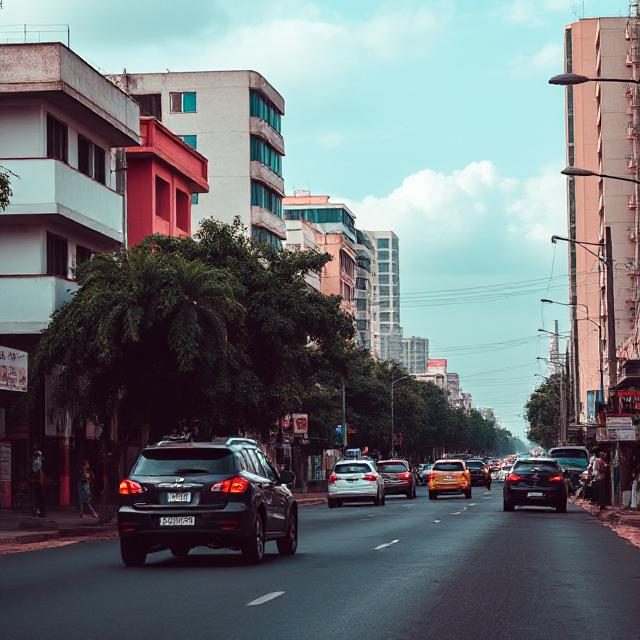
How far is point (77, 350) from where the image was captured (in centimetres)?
3828

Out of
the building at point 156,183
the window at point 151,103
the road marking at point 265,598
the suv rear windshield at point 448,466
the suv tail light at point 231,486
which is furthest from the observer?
the window at point 151,103

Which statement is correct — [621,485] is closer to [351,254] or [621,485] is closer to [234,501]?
[234,501]

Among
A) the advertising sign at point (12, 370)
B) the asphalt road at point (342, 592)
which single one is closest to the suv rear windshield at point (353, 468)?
the advertising sign at point (12, 370)

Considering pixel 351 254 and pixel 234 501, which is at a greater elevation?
pixel 351 254

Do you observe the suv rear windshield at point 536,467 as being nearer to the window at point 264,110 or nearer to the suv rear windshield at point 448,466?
the suv rear windshield at point 448,466

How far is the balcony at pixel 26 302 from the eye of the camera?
43938 mm

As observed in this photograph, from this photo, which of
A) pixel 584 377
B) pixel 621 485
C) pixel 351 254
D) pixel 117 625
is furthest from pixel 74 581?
pixel 584 377

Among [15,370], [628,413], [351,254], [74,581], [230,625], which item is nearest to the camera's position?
[230,625]

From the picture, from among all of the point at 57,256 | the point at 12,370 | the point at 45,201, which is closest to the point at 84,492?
the point at 12,370

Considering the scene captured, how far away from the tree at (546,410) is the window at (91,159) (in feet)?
369

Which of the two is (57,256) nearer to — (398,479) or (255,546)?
(398,479)

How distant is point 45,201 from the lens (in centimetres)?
4397

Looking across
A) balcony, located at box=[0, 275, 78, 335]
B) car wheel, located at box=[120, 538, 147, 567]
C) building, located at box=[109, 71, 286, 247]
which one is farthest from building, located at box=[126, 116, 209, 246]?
car wheel, located at box=[120, 538, 147, 567]

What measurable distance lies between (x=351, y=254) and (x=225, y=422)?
98.7 meters
